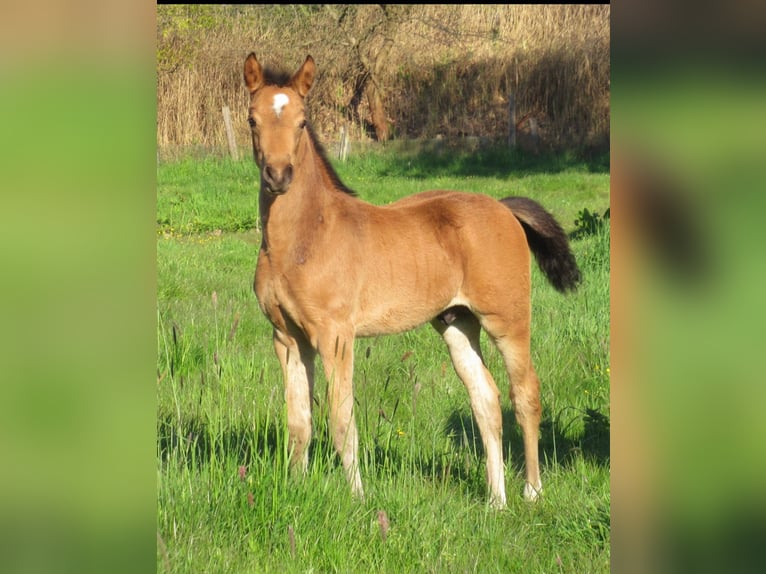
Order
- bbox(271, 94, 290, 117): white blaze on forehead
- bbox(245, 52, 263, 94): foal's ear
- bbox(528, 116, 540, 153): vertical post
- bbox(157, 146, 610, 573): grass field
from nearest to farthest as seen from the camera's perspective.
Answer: bbox(157, 146, 610, 573): grass field → bbox(271, 94, 290, 117): white blaze on forehead → bbox(245, 52, 263, 94): foal's ear → bbox(528, 116, 540, 153): vertical post

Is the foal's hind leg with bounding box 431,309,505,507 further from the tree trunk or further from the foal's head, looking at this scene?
the tree trunk

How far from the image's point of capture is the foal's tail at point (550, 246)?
5320 mm

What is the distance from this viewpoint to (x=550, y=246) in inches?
210

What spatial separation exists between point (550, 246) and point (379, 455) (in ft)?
5.24

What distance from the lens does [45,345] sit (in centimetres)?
66

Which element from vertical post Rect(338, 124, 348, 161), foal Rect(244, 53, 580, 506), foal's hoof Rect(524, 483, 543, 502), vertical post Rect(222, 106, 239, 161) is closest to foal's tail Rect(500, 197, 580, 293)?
foal Rect(244, 53, 580, 506)

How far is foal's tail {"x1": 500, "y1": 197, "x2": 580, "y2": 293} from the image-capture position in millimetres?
5320

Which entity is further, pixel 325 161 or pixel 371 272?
pixel 325 161

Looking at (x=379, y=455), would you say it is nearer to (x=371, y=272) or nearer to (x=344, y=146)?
(x=371, y=272)

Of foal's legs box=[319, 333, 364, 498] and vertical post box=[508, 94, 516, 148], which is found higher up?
vertical post box=[508, 94, 516, 148]

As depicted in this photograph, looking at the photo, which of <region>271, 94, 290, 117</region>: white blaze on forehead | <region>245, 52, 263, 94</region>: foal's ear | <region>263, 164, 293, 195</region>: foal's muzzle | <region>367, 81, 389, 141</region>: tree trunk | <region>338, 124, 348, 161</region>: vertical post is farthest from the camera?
<region>367, 81, 389, 141</region>: tree trunk

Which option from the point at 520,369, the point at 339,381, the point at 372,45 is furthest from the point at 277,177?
the point at 372,45

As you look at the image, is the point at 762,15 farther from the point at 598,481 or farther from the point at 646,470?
the point at 598,481

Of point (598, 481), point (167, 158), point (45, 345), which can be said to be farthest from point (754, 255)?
point (167, 158)
